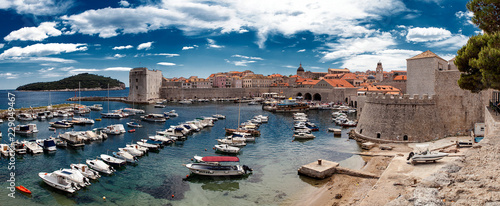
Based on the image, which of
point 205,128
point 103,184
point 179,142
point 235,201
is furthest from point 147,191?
point 205,128

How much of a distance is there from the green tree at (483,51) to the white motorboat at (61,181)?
2083 centimetres

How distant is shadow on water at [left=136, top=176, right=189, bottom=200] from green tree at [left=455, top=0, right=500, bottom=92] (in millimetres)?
15529

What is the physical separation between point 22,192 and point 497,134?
21647mm

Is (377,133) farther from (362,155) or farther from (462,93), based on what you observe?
(462,93)

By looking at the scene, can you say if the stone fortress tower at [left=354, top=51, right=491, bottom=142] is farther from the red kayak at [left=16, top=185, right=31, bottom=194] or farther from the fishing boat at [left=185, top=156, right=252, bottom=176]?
the red kayak at [left=16, top=185, right=31, bottom=194]

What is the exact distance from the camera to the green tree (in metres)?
13.0

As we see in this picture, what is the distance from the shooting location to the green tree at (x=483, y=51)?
13.0 meters

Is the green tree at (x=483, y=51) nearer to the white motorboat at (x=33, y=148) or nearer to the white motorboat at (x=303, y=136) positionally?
the white motorboat at (x=303, y=136)

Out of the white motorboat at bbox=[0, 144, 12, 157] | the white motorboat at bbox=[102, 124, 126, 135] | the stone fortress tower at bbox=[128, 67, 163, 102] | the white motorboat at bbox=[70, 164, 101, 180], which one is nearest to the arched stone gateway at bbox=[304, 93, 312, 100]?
the stone fortress tower at bbox=[128, 67, 163, 102]

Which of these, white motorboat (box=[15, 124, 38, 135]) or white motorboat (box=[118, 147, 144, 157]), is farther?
white motorboat (box=[15, 124, 38, 135])

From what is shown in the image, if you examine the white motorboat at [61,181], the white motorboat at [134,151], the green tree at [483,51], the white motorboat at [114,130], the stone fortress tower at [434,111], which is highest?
the green tree at [483,51]

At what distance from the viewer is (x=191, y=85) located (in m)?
115

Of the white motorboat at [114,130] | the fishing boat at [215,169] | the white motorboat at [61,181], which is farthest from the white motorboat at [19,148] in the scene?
the fishing boat at [215,169]

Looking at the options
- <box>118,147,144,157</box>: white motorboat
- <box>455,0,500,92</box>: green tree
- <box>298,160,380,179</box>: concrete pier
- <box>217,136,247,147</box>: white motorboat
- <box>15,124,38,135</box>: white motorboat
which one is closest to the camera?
<box>455,0,500,92</box>: green tree
